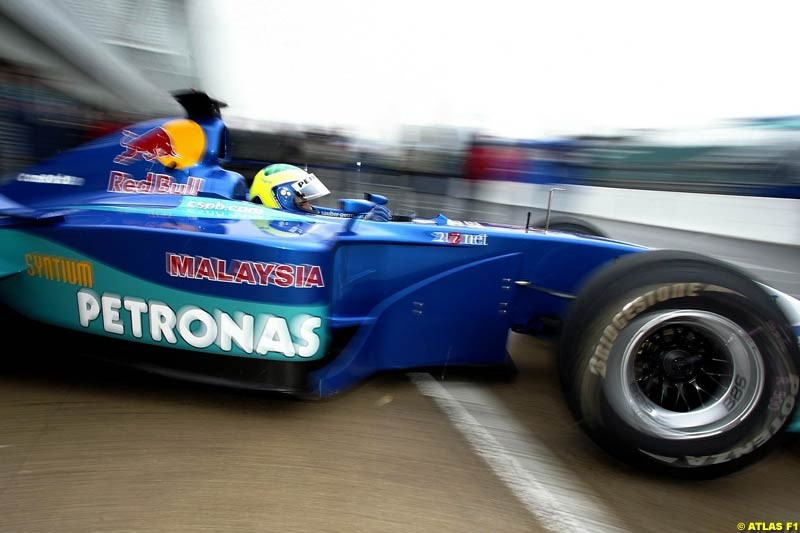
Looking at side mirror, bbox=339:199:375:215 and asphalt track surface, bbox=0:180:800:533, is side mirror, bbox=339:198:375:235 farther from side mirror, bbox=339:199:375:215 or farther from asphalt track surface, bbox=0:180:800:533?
asphalt track surface, bbox=0:180:800:533

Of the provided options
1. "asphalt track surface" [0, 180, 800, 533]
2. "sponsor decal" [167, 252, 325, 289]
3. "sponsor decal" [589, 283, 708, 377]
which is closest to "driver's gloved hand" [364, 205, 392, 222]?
"sponsor decal" [167, 252, 325, 289]

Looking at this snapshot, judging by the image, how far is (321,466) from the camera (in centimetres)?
169

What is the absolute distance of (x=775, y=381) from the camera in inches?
61.8

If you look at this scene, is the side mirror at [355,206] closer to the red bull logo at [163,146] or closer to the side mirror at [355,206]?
the side mirror at [355,206]

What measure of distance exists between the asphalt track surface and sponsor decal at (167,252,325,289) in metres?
0.49

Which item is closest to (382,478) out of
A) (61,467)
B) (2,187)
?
(61,467)

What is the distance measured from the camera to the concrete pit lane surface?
4.76 ft

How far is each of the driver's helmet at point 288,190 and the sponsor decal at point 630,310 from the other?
6.02 feet

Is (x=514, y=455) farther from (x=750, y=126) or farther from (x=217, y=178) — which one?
(x=750, y=126)

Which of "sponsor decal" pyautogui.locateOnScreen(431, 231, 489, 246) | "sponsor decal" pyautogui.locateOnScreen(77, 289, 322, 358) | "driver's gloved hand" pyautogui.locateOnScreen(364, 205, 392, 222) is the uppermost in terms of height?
"driver's gloved hand" pyautogui.locateOnScreen(364, 205, 392, 222)

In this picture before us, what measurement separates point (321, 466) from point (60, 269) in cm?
151

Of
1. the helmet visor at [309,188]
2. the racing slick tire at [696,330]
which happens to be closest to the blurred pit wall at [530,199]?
the helmet visor at [309,188]

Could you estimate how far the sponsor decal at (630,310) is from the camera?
5.20 ft

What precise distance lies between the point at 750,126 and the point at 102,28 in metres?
16.3
